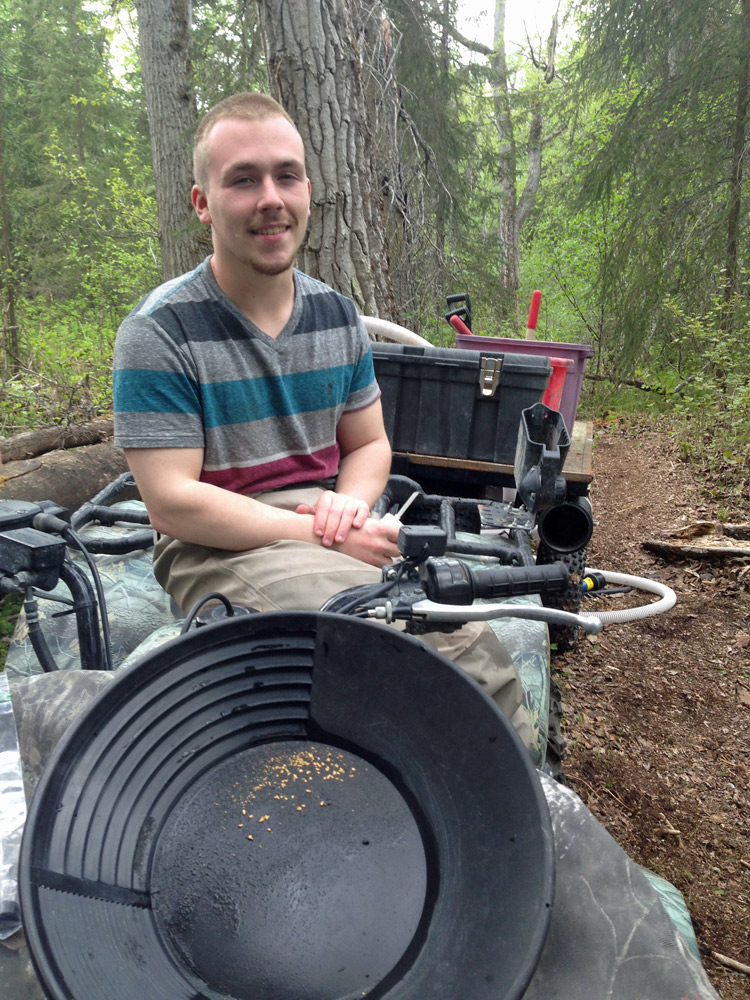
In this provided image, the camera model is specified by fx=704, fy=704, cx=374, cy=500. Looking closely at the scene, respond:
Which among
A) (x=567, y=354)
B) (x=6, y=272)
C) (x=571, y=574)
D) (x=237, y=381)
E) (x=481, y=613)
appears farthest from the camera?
(x=6, y=272)

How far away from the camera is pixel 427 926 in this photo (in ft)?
3.08

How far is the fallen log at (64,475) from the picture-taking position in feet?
12.0

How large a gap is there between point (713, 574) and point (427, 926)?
3865 mm

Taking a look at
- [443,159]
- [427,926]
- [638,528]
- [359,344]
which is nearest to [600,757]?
[359,344]

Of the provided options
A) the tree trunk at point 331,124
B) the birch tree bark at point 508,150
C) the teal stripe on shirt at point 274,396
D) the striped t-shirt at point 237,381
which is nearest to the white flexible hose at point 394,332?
the tree trunk at point 331,124

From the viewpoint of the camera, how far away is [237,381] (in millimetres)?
1877

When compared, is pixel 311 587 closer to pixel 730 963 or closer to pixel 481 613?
pixel 481 613

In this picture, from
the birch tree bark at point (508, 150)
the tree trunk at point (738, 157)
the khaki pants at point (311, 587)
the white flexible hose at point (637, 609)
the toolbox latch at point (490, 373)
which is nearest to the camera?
the white flexible hose at point (637, 609)

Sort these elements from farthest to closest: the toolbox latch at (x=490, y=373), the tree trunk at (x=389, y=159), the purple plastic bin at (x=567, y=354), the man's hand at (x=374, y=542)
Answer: the tree trunk at (x=389, y=159) < the purple plastic bin at (x=567, y=354) < the toolbox latch at (x=490, y=373) < the man's hand at (x=374, y=542)

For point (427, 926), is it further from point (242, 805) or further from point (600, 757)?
point (600, 757)

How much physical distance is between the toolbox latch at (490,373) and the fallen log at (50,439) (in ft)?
8.66

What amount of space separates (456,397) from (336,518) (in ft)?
5.29

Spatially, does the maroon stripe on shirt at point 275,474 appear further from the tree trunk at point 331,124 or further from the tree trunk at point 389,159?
the tree trunk at point 389,159

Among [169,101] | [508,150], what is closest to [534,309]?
[169,101]
